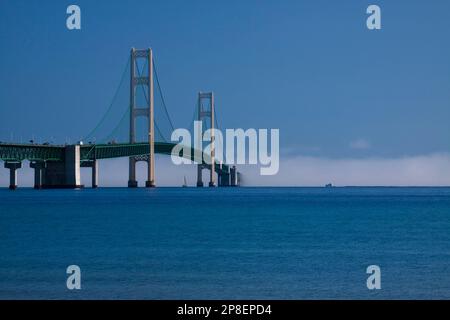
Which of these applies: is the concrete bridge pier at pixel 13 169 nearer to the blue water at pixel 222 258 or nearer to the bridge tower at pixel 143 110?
the bridge tower at pixel 143 110

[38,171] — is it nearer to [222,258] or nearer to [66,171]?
[66,171]

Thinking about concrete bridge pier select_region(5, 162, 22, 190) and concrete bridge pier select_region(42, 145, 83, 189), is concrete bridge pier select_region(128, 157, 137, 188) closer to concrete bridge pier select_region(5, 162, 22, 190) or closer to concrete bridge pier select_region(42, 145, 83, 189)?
concrete bridge pier select_region(42, 145, 83, 189)

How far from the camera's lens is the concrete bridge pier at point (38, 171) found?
84044mm

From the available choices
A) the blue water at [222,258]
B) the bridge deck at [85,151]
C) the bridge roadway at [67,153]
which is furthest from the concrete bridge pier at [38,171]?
the blue water at [222,258]

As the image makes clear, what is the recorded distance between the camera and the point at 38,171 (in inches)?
3634

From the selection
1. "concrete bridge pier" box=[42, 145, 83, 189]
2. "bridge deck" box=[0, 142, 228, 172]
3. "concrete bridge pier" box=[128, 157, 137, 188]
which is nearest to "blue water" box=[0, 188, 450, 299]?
"bridge deck" box=[0, 142, 228, 172]

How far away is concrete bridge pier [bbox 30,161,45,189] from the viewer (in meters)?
84.0

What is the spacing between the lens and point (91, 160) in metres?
80.9

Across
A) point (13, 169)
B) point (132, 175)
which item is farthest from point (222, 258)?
point (13, 169)

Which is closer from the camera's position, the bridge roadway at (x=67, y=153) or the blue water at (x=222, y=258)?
the blue water at (x=222, y=258)
